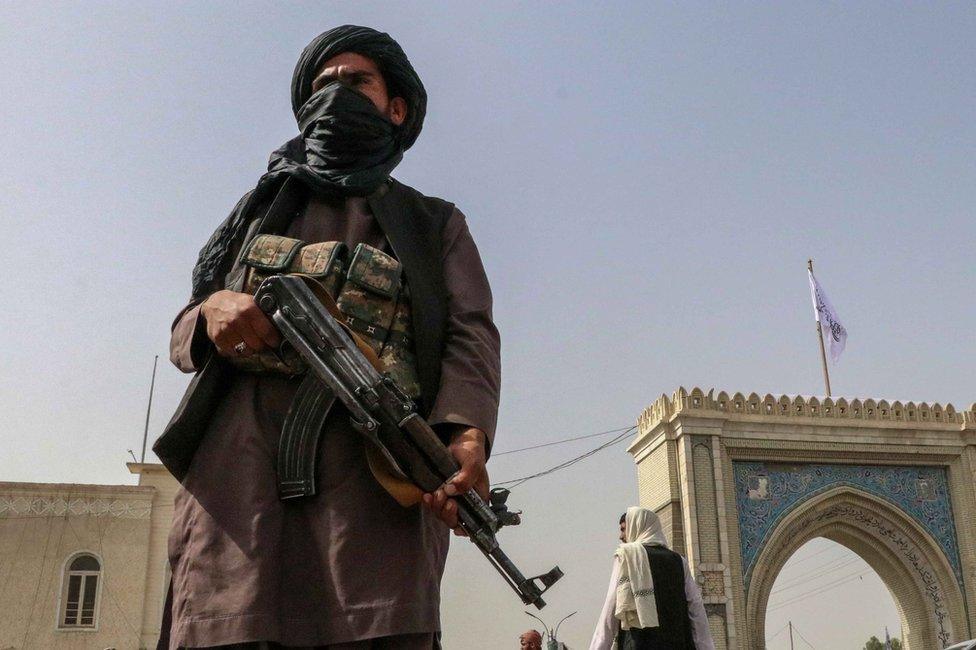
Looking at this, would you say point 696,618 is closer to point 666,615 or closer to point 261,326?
point 666,615

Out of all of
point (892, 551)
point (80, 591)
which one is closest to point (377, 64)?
point (80, 591)

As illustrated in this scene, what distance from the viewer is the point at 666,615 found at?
3.98 meters

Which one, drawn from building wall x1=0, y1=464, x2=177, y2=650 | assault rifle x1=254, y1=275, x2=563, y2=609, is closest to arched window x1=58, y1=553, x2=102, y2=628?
building wall x1=0, y1=464, x2=177, y2=650

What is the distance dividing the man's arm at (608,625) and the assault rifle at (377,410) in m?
2.72

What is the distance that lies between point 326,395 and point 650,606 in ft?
9.13

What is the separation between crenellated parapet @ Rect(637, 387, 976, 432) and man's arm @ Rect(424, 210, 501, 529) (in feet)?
46.7

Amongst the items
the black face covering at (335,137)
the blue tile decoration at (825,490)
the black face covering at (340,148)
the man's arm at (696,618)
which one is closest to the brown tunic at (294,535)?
the black face covering at (335,137)

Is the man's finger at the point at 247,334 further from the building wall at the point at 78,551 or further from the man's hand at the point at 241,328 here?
the building wall at the point at 78,551

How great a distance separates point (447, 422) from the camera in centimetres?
150

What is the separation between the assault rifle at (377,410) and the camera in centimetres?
141

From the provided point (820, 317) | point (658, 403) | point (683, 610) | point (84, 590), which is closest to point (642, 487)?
point (658, 403)

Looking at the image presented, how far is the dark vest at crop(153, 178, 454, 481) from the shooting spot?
1.50 meters

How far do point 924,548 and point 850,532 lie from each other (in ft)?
3.77

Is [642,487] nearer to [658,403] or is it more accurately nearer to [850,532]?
[658,403]
